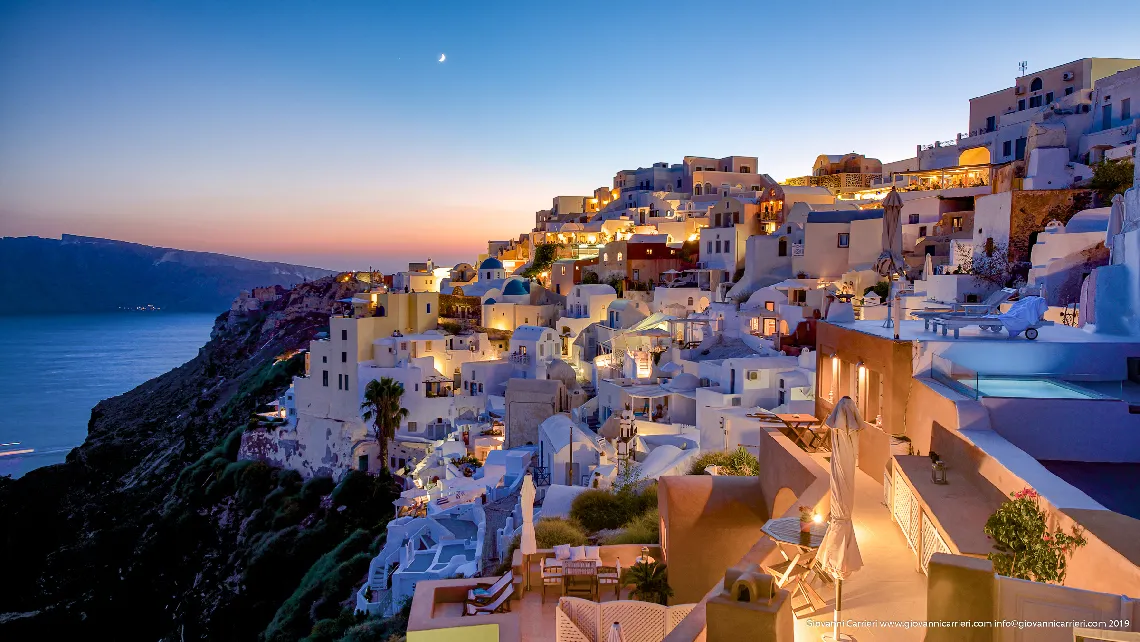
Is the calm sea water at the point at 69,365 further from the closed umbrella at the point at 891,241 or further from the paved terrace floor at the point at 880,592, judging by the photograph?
the paved terrace floor at the point at 880,592

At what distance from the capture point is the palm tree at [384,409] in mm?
29016

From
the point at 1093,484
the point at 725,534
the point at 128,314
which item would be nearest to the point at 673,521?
the point at 725,534

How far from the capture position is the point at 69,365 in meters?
97.2

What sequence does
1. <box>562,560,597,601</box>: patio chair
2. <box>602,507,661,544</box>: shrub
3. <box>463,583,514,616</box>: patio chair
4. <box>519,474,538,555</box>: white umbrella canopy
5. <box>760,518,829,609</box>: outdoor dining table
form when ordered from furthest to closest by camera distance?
<box>602,507,661,544</box>: shrub → <box>519,474,538,555</box>: white umbrella canopy → <box>562,560,597,601</box>: patio chair → <box>463,583,514,616</box>: patio chair → <box>760,518,829,609</box>: outdoor dining table

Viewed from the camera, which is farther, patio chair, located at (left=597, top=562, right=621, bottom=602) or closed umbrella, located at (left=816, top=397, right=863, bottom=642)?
patio chair, located at (left=597, top=562, right=621, bottom=602)

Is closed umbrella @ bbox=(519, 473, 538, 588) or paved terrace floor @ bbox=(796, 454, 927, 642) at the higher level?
paved terrace floor @ bbox=(796, 454, 927, 642)

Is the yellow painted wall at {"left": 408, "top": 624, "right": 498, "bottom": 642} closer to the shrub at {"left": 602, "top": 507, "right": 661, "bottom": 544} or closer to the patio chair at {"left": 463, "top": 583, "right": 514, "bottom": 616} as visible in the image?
the patio chair at {"left": 463, "top": 583, "right": 514, "bottom": 616}

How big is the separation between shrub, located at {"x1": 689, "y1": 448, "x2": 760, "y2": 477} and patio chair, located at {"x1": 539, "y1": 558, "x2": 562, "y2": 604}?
294 cm

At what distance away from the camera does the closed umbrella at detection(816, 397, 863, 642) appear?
4770 millimetres

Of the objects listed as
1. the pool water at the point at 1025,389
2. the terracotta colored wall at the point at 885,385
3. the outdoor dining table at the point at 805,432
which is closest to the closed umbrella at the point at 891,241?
the terracotta colored wall at the point at 885,385

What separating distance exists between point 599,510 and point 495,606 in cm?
609

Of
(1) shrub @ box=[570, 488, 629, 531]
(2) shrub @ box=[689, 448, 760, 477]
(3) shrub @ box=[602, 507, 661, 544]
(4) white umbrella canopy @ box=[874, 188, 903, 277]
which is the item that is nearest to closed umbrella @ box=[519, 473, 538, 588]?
(3) shrub @ box=[602, 507, 661, 544]

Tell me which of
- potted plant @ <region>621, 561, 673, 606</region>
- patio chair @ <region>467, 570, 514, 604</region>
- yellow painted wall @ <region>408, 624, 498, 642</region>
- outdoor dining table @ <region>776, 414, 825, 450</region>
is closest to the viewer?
yellow painted wall @ <region>408, 624, 498, 642</region>

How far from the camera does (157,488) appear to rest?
38531mm
